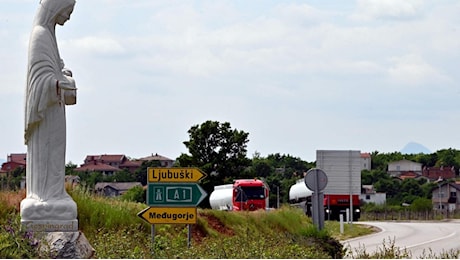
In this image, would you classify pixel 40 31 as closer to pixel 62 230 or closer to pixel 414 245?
pixel 62 230

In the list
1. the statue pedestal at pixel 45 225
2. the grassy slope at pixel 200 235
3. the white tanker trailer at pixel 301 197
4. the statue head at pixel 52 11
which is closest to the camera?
the statue pedestal at pixel 45 225

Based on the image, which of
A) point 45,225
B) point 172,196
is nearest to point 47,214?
point 45,225

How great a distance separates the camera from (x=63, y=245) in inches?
568

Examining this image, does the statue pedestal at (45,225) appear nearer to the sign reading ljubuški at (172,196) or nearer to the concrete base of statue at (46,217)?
the concrete base of statue at (46,217)

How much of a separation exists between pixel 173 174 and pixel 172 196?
0.44 meters

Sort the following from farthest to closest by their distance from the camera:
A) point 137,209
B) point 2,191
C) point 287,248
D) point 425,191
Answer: point 425,191
point 137,209
point 2,191
point 287,248

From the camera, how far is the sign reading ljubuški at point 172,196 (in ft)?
63.6

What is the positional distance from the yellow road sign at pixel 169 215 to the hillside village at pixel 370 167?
52.4m

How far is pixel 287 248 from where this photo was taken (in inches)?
707

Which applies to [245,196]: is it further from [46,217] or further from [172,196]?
[46,217]

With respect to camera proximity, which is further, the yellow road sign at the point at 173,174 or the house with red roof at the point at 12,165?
the house with red roof at the point at 12,165

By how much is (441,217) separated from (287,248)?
210ft

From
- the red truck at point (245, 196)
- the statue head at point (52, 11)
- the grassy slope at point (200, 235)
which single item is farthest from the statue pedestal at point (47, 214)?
the red truck at point (245, 196)

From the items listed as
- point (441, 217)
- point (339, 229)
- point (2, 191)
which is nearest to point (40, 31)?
point (2, 191)
